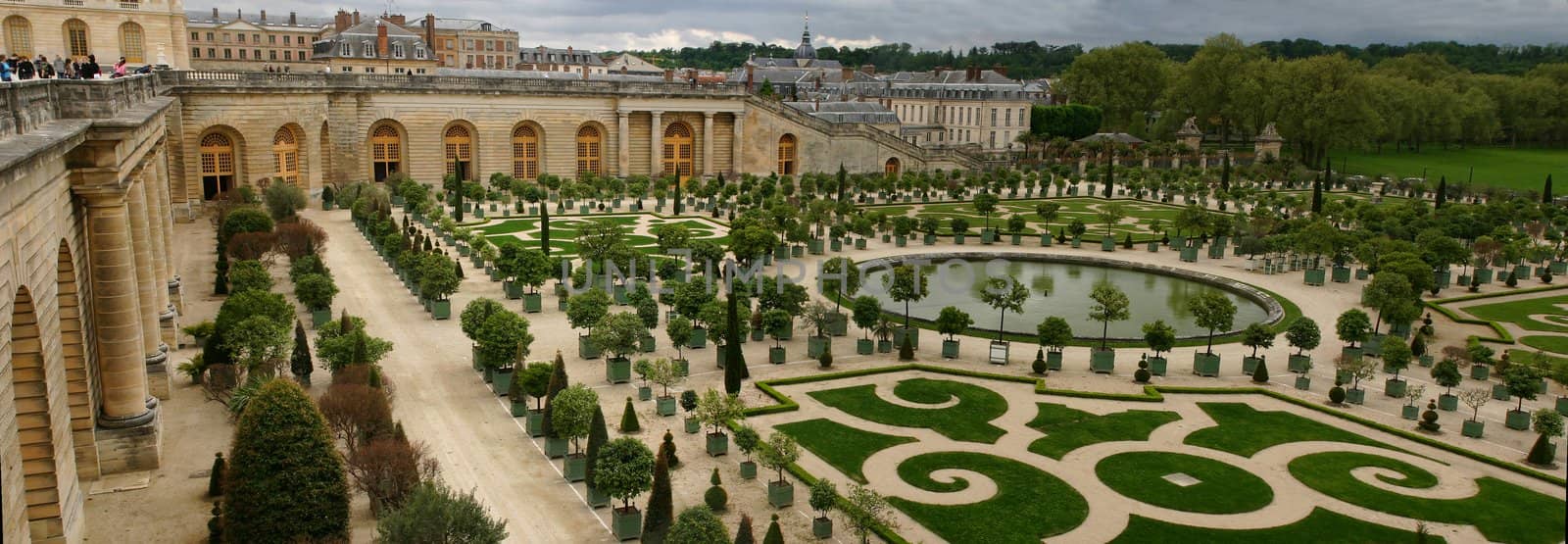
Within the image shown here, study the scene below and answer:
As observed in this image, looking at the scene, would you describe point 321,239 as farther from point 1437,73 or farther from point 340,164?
point 1437,73

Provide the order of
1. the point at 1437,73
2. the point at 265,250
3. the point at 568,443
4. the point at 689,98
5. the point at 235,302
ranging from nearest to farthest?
the point at 568,443, the point at 235,302, the point at 265,250, the point at 689,98, the point at 1437,73

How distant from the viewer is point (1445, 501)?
2369cm

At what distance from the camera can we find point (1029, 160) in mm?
92688

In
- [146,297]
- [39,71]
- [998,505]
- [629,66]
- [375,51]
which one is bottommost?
[998,505]

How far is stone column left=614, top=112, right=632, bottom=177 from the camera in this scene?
7719cm

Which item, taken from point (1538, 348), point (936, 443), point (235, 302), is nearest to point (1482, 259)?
point (1538, 348)

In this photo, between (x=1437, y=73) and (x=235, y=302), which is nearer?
(x=235, y=302)

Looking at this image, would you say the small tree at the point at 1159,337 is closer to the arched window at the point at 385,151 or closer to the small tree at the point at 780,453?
the small tree at the point at 780,453

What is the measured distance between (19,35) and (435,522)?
Result: 42777mm

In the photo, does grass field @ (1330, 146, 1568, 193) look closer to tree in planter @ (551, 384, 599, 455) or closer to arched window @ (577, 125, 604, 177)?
arched window @ (577, 125, 604, 177)

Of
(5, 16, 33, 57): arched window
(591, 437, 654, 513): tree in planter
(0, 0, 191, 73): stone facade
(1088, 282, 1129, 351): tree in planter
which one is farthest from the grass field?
(5, 16, 33, 57): arched window

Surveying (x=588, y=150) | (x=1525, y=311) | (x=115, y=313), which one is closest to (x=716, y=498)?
(x=115, y=313)

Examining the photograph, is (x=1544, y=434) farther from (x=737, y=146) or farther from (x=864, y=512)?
(x=737, y=146)

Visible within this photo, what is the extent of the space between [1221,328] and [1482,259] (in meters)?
19.6
